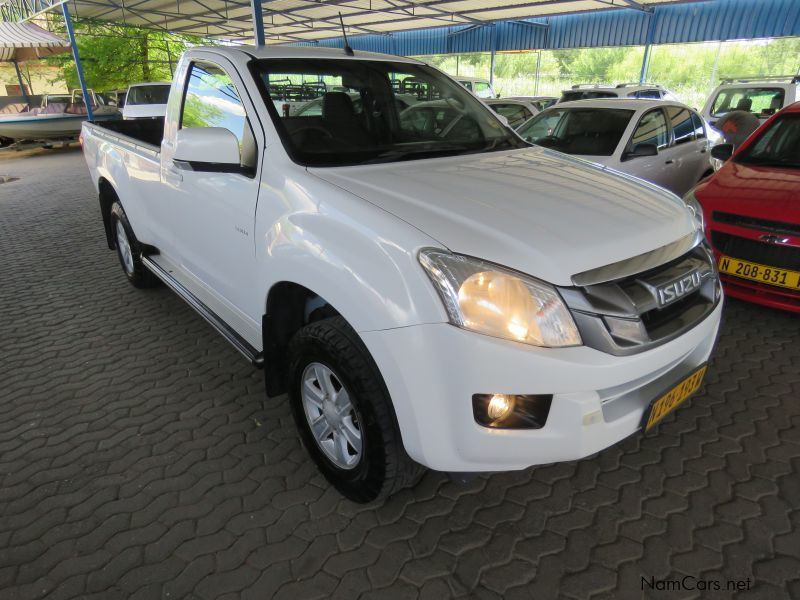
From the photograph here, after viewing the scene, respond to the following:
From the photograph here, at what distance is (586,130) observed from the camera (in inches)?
223

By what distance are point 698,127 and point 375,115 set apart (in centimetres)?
555

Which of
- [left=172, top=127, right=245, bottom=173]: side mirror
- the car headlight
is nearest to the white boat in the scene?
[left=172, top=127, right=245, bottom=173]: side mirror

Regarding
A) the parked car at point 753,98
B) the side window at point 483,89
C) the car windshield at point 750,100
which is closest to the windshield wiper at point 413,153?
the parked car at point 753,98

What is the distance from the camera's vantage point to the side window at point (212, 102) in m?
2.36

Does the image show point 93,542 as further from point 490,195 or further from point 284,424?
point 490,195

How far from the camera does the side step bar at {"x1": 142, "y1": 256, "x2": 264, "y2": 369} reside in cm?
247

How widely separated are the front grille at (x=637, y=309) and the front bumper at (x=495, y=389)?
1.7 inches

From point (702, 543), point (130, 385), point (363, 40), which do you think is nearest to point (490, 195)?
point (702, 543)

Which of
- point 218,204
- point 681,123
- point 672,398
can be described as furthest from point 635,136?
point 218,204

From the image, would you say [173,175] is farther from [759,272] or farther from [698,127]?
[698,127]

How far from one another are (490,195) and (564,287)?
0.53 m

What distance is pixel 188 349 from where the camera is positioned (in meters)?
3.51

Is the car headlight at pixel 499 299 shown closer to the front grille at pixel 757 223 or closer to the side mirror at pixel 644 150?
the front grille at pixel 757 223

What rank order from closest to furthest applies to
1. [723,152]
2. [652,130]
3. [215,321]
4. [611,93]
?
[215,321] < [723,152] < [652,130] < [611,93]
